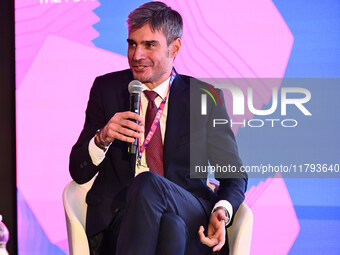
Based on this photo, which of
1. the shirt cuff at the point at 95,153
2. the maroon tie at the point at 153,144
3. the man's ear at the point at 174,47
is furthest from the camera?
the man's ear at the point at 174,47

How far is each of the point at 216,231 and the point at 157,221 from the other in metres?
0.33

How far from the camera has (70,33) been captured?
3.54 meters

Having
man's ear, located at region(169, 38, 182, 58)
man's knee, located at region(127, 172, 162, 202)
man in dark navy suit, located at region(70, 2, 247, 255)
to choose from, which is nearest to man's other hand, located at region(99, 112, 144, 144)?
man in dark navy suit, located at region(70, 2, 247, 255)

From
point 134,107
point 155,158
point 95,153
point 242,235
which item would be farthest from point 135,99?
point 242,235

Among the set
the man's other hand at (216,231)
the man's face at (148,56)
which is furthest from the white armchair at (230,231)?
the man's face at (148,56)

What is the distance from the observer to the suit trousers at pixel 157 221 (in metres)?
2.04

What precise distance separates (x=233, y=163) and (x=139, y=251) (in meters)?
0.80

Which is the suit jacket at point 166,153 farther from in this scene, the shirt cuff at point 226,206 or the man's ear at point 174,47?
the man's ear at point 174,47

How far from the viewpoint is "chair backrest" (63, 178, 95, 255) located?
235 centimetres

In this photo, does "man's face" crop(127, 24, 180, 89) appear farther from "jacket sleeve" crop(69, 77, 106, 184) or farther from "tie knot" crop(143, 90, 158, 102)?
"jacket sleeve" crop(69, 77, 106, 184)

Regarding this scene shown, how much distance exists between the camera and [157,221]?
82.2 inches

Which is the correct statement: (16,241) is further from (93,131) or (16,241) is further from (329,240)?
(329,240)

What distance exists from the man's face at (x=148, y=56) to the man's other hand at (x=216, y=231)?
85 centimetres

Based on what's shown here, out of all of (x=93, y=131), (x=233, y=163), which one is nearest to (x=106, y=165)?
(x=93, y=131)
